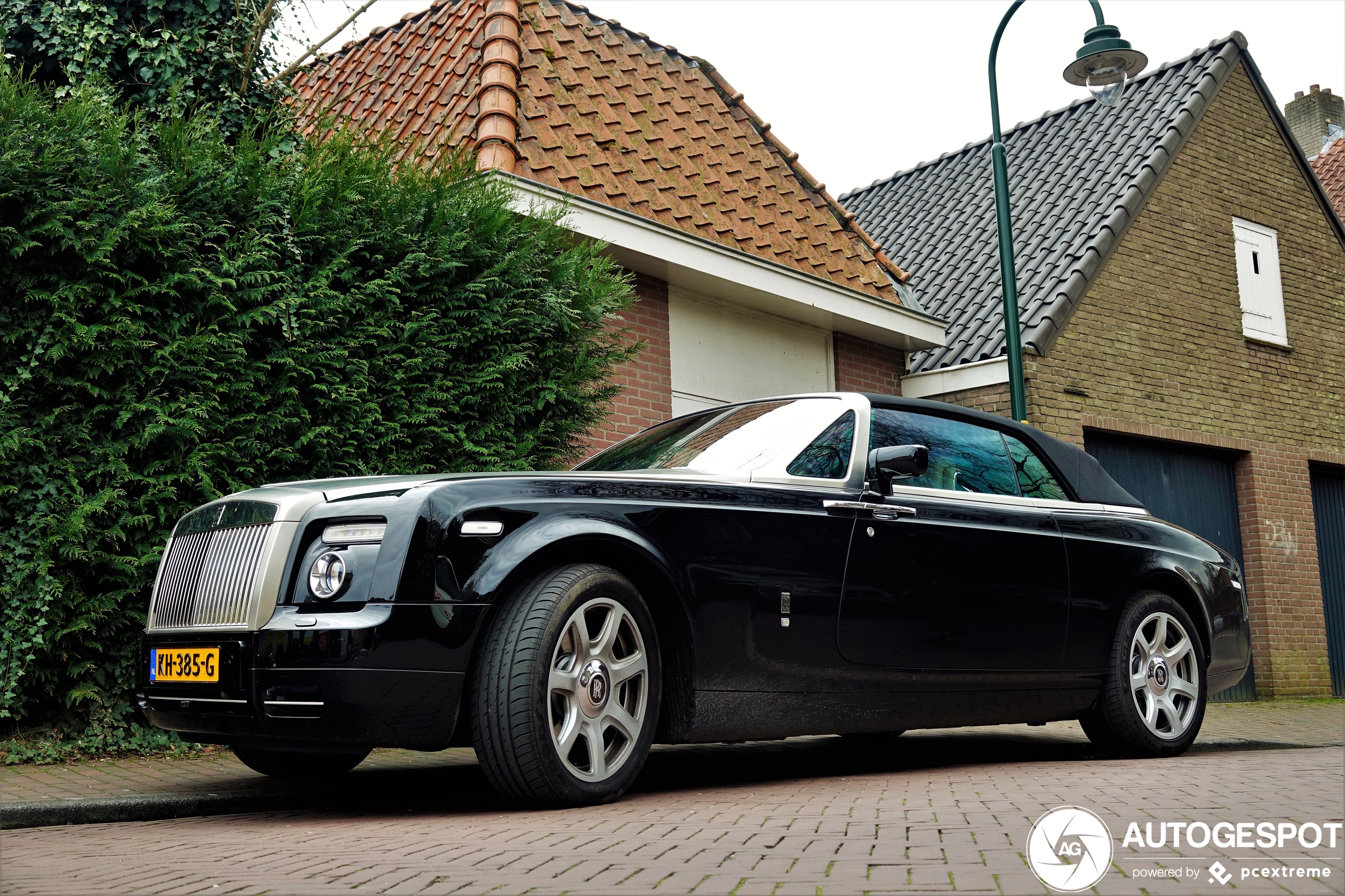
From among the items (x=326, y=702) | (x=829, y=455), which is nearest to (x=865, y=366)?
(x=829, y=455)

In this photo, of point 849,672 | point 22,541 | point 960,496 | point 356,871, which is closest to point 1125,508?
point 960,496

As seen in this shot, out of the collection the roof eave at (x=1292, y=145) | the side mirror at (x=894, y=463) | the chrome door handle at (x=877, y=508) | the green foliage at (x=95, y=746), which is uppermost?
the roof eave at (x=1292, y=145)

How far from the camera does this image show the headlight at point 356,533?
13.7 ft

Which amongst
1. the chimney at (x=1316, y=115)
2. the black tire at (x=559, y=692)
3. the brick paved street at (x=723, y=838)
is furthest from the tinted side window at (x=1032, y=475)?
the chimney at (x=1316, y=115)

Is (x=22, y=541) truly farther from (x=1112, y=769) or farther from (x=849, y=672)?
(x=1112, y=769)

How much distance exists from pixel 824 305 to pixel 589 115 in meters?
2.83

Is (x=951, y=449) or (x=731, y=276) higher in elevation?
(x=731, y=276)

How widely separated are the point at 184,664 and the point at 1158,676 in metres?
4.63

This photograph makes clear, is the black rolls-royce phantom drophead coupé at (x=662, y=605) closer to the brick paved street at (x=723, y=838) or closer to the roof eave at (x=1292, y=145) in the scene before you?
the brick paved street at (x=723, y=838)

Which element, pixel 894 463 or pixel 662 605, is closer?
pixel 662 605

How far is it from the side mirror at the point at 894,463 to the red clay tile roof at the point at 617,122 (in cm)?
475

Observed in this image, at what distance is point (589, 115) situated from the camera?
1055 cm

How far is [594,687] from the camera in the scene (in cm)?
429

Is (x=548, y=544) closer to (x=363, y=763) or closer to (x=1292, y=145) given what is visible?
(x=363, y=763)
